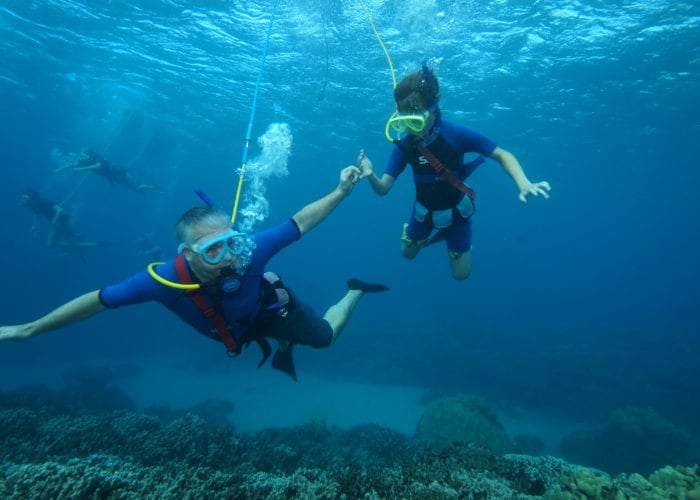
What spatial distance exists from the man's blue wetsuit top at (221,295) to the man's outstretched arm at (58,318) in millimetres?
109

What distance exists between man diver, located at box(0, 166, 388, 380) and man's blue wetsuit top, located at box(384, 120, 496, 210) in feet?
4.82

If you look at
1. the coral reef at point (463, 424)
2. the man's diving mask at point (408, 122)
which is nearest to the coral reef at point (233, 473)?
the man's diving mask at point (408, 122)

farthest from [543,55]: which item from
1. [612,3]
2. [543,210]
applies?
[543,210]

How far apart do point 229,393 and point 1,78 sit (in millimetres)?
29991

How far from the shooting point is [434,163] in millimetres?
5070

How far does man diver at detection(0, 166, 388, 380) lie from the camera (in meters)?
3.50

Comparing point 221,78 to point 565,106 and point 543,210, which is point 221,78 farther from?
point 543,210

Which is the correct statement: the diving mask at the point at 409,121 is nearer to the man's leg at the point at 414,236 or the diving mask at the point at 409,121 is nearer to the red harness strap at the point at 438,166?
the red harness strap at the point at 438,166

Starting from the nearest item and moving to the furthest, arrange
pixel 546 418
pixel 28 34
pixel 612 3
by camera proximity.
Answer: pixel 612 3
pixel 546 418
pixel 28 34

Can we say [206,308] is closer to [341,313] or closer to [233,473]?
[233,473]

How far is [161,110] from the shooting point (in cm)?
3050

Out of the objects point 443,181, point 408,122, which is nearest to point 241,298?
point 408,122

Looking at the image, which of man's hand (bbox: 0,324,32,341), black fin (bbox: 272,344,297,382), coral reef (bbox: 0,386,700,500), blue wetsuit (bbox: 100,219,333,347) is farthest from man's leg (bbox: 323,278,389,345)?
man's hand (bbox: 0,324,32,341)

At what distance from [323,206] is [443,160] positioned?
224cm
